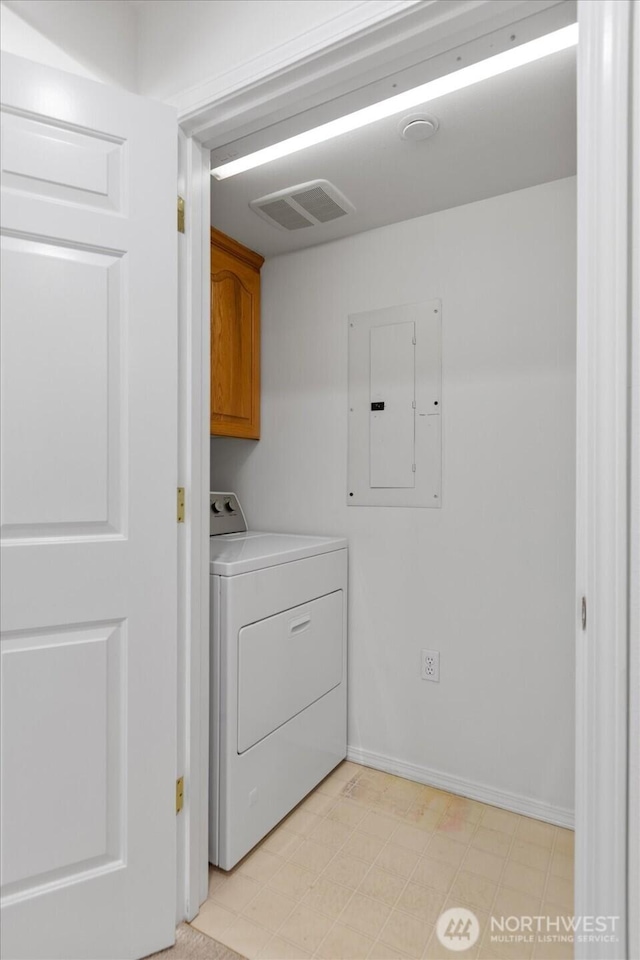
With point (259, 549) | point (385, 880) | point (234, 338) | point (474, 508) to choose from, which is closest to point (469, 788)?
point (385, 880)

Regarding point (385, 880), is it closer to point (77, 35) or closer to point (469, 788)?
point (469, 788)

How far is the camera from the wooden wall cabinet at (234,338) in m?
2.27

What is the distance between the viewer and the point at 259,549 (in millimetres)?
1926

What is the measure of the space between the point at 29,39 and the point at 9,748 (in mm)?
1633

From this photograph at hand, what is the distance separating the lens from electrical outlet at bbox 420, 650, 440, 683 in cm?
210

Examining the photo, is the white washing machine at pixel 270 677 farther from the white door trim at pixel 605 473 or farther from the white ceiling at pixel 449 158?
the white ceiling at pixel 449 158

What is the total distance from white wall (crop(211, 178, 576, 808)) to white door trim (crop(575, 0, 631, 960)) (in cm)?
101

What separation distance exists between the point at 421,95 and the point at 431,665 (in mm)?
1910

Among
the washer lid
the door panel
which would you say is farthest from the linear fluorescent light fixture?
the door panel

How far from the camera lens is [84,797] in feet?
4.05

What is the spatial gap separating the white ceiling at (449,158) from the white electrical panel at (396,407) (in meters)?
0.40

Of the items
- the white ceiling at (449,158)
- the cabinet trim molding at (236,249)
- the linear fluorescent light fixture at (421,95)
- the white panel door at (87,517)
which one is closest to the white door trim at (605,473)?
the linear fluorescent light fixture at (421,95)

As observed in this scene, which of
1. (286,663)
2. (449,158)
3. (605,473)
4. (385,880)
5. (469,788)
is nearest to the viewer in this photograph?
(605,473)

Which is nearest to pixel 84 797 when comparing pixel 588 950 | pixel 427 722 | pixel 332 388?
pixel 588 950
